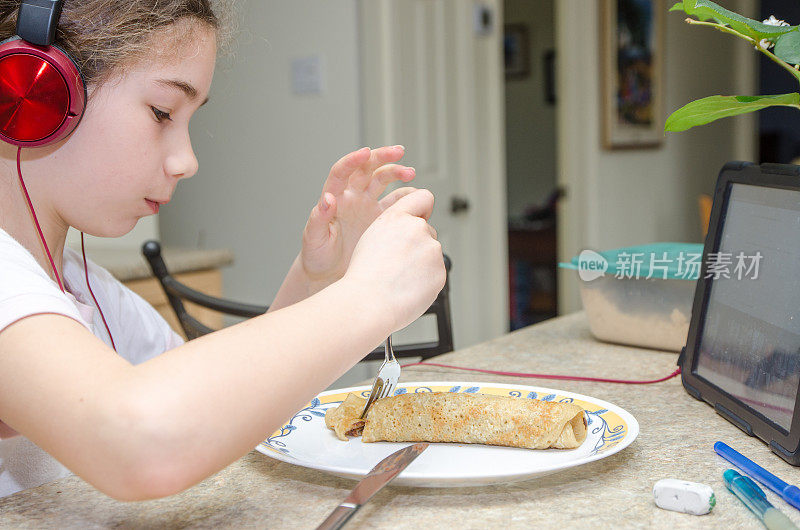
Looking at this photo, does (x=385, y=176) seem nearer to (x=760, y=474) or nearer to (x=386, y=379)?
(x=386, y=379)

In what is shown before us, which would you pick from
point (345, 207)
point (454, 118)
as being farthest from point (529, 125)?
point (345, 207)

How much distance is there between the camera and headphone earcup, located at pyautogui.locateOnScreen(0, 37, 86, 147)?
0.68m

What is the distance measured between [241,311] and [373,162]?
515mm

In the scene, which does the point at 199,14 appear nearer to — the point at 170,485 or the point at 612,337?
the point at 170,485

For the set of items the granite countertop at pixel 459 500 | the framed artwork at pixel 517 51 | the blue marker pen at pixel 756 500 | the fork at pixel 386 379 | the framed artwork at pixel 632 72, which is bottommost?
the granite countertop at pixel 459 500

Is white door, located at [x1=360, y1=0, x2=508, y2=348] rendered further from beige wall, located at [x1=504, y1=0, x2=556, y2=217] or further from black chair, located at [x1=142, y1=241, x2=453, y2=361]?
beige wall, located at [x1=504, y1=0, x2=556, y2=217]

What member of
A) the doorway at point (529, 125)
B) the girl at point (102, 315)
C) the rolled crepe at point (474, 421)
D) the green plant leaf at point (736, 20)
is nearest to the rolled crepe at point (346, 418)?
the rolled crepe at point (474, 421)

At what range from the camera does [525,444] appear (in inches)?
26.8

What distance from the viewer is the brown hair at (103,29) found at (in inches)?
28.3

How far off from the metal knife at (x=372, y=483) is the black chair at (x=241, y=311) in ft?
1.50

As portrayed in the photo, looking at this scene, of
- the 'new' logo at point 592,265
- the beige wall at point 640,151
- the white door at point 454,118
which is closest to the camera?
the 'new' logo at point 592,265

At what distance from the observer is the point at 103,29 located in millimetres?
733

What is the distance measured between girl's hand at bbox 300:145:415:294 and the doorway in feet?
14.5

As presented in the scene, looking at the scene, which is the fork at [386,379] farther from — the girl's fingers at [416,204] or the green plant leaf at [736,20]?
the green plant leaf at [736,20]
